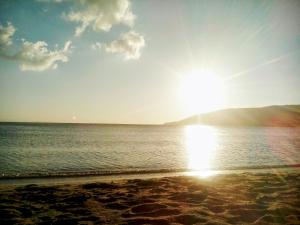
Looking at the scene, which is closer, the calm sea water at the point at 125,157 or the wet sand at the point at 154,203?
the wet sand at the point at 154,203

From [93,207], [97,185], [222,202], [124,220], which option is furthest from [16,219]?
[222,202]

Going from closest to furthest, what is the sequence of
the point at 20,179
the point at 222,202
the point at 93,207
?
the point at 93,207 < the point at 222,202 < the point at 20,179

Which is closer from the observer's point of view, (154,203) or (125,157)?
(154,203)

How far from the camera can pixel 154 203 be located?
10.3 meters

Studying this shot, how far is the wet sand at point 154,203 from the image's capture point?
857cm

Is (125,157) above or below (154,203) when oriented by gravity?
below

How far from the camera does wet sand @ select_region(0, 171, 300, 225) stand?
857 centimetres

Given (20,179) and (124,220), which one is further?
(20,179)

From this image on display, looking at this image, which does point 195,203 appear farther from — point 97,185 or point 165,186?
point 97,185

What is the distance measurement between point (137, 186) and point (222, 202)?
4533 mm

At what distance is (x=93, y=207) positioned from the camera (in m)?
9.80

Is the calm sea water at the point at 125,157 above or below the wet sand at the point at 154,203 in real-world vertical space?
Answer: below

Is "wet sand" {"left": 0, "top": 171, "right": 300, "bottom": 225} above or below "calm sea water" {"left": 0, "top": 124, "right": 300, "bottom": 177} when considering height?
above

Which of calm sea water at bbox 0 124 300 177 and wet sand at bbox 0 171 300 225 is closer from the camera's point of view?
wet sand at bbox 0 171 300 225
